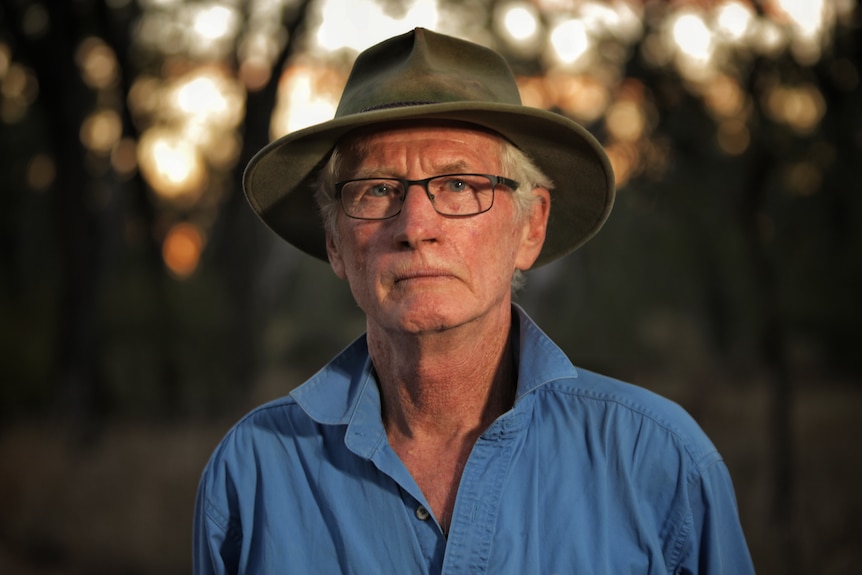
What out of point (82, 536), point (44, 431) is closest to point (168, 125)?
point (44, 431)

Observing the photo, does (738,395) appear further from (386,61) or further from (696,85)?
(386,61)

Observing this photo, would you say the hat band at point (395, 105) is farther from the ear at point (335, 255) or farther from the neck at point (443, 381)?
the neck at point (443, 381)

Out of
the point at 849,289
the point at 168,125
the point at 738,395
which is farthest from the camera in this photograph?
the point at 849,289

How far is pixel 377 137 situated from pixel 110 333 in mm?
14098

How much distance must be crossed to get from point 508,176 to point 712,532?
3.45 ft

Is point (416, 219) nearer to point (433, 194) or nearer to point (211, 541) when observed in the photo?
point (433, 194)

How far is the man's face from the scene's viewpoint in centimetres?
220

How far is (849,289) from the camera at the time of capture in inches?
647

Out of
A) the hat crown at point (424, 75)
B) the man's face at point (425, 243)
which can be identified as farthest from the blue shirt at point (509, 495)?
the hat crown at point (424, 75)

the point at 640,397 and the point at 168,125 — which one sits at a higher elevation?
the point at 168,125

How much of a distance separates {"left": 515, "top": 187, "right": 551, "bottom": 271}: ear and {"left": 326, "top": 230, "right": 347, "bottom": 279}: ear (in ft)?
1.68

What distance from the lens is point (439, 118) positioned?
2.27 meters

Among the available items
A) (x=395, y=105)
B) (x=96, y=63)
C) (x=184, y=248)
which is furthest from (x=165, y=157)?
(x=395, y=105)

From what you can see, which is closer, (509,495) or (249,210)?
(509,495)
